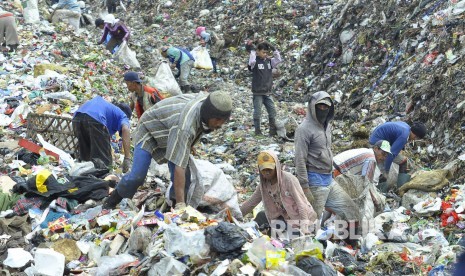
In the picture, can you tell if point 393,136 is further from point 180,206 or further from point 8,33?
point 8,33

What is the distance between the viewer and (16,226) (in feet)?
19.1

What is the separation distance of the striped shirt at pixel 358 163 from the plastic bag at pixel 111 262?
2.78m

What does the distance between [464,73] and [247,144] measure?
320 centimetres

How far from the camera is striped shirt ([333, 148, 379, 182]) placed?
6.76 metres

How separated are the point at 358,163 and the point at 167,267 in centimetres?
300

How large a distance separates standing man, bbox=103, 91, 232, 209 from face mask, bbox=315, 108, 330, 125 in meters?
1.28

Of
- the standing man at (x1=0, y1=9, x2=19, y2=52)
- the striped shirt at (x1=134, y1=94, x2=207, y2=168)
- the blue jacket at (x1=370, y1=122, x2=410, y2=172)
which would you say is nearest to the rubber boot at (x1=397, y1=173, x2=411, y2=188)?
the blue jacket at (x1=370, y1=122, x2=410, y2=172)

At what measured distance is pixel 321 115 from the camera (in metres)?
6.18

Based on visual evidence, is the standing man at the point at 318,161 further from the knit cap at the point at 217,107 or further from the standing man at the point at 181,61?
the standing man at the point at 181,61

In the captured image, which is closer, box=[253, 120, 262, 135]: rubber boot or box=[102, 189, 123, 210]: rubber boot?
box=[102, 189, 123, 210]: rubber boot

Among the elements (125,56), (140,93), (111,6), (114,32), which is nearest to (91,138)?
(140,93)

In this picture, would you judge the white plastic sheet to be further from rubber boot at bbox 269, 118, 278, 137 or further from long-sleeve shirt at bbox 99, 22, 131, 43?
long-sleeve shirt at bbox 99, 22, 131, 43

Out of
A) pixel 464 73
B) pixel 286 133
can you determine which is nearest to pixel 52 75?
pixel 286 133

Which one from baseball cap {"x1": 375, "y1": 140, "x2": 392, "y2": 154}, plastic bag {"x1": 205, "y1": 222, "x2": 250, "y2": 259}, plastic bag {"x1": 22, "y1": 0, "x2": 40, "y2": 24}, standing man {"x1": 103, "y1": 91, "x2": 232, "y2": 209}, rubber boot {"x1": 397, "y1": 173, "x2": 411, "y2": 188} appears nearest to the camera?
plastic bag {"x1": 205, "y1": 222, "x2": 250, "y2": 259}
